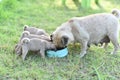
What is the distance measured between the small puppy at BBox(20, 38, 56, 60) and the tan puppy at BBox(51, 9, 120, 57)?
0.11 meters

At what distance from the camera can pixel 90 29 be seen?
4184mm

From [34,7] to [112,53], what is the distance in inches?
92.4

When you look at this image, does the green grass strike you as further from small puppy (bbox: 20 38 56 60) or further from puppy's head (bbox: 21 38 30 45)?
puppy's head (bbox: 21 38 30 45)

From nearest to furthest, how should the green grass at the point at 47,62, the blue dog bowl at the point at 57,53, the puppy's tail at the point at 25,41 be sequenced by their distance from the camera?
the green grass at the point at 47,62 → the puppy's tail at the point at 25,41 → the blue dog bowl at the point at 57,53

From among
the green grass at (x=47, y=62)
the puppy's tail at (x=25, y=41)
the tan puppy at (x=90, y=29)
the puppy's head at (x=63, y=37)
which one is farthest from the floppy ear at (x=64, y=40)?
the puppy's tail at (x=25, y=41)

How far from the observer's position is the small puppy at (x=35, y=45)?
155 inches

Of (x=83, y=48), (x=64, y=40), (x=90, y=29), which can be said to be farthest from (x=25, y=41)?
(x=90, y=29)

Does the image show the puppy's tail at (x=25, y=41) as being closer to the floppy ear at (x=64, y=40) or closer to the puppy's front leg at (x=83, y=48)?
the floppy ear at (x=64, y=40)

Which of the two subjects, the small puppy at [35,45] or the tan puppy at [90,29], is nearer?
the small puppy at [35,45]

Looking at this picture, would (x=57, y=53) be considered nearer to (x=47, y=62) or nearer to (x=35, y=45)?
(x=47, y=62)

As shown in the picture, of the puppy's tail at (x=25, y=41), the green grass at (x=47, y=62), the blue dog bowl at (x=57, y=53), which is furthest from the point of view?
the blue dog bowl at (x=57, y=53)

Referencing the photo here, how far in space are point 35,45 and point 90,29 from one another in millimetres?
816

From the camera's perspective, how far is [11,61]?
3.96m

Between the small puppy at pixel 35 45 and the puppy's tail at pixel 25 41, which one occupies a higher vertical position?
the puppy's tail at pixel 25 41
